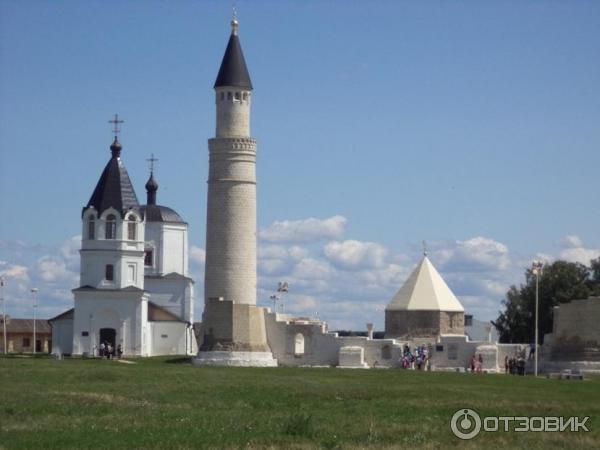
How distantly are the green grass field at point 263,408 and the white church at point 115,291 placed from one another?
23454mm

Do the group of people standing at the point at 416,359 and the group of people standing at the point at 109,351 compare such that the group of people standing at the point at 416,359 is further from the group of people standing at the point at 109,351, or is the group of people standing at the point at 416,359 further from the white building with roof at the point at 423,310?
the group of people standing at the point at 109,351

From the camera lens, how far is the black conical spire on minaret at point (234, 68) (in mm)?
66312

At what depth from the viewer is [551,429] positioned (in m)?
30.1

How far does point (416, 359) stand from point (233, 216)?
1000cm

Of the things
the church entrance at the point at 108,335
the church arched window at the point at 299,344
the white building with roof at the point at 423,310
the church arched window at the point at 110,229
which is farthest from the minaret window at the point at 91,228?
the white building with roof at the point at 423,310

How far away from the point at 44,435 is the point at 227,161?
128ft

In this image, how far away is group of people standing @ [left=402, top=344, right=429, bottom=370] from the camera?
63.6 m

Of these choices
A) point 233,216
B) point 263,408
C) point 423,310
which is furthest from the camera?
point 423,310

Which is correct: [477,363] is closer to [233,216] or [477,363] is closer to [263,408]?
[233,216]

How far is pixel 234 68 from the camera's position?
6650cm

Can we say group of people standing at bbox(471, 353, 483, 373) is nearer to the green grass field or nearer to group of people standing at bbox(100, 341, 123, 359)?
the green grass field

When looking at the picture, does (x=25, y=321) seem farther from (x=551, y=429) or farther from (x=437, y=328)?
(x=551, y=429)

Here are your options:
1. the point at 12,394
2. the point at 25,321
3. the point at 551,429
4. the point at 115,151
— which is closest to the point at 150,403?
the point at 12,394

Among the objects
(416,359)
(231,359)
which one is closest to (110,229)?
(231,359)
